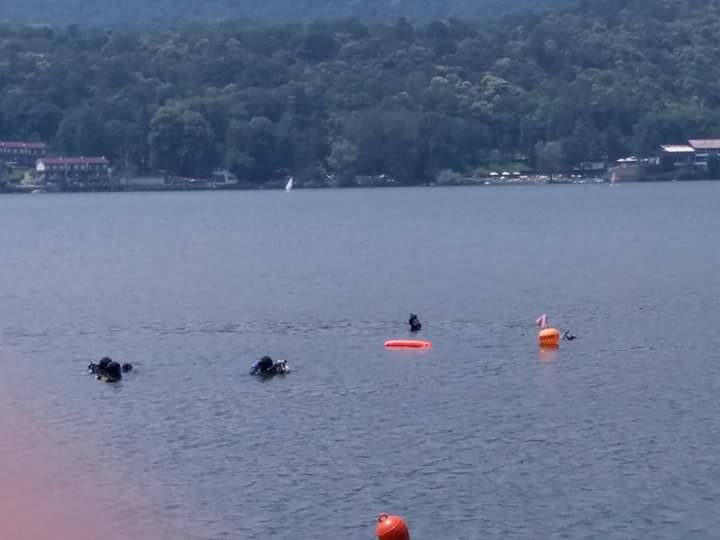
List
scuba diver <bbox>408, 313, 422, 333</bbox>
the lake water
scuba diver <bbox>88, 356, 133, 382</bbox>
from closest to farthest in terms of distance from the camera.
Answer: the lake water, scuba diver <bbox>88, 356, 133, 382</bbox>, scuba diver <bbox>408, 313, 422, 333</bbox>

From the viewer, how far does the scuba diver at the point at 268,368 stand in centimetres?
5284

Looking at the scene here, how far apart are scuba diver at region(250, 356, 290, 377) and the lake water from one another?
519 mm

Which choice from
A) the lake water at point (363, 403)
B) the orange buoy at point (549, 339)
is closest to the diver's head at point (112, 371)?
the lake water at point (363, 403)

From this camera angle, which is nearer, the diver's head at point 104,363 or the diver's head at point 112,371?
the diver's head at point 112,371

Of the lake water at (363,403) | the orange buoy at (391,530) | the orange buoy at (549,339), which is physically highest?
the orange buoy at (391,530)

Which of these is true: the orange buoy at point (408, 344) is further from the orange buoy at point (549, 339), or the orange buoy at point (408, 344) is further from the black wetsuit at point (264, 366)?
the black wetsuit at point (264, 366)

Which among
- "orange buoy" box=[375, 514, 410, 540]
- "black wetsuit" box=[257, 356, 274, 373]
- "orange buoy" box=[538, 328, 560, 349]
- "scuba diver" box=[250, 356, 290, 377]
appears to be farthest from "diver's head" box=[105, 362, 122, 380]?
"orange buoy" box=[375, 514, 410, 540]

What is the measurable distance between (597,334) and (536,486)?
A: 23855 millimetres

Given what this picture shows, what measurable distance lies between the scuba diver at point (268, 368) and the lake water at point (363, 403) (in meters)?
0.52

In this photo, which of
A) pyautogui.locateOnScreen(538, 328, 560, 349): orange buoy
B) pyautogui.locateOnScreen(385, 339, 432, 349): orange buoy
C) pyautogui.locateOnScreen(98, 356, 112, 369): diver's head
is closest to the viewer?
pyautogui.locateOnScreen(98, 356, 112, 369): diver's head

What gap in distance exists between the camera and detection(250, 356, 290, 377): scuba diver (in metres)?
52.8

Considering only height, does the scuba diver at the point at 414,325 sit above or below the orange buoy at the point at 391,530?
below

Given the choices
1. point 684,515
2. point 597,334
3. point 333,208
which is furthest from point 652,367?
point 333,208

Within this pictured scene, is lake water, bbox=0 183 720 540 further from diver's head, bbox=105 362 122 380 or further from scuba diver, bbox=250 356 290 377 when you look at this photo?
diver's head, bbox=105 362 122 380
